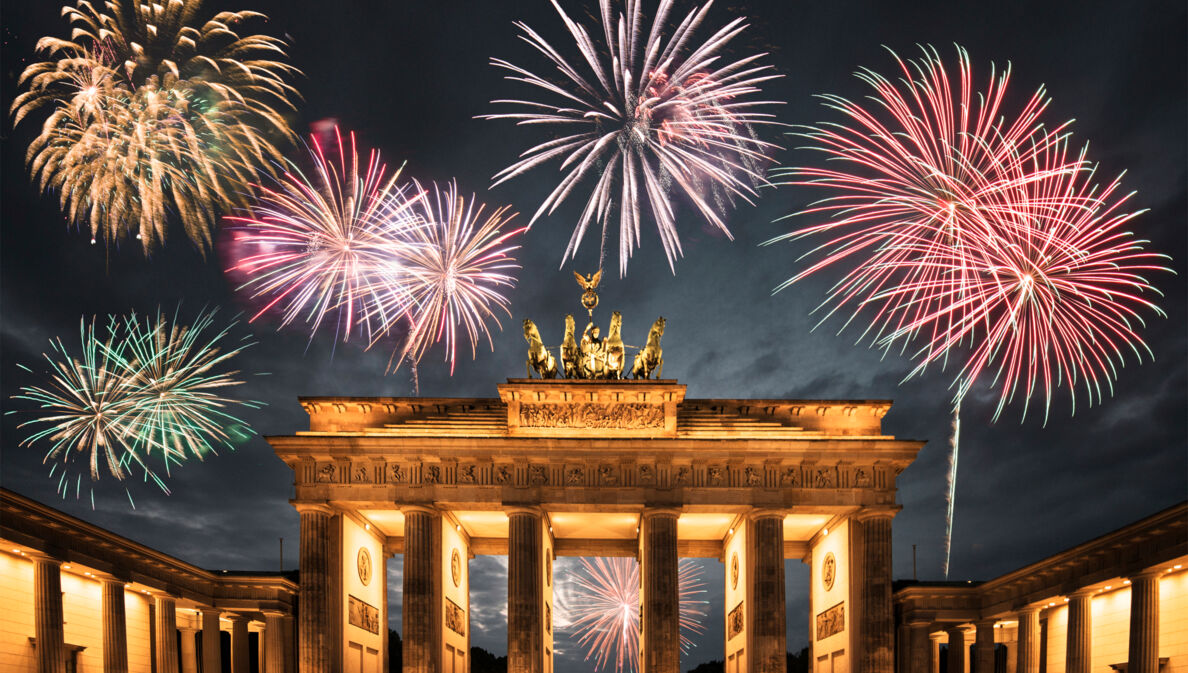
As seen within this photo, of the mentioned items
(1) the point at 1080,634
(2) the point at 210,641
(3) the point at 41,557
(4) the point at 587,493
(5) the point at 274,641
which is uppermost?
(4) the point at 587,493

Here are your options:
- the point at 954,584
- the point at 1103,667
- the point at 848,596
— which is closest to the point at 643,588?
the point at 848,596

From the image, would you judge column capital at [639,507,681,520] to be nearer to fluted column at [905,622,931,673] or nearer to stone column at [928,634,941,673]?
fluted column at [905,622,931,673]

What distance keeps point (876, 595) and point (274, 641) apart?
27.8m

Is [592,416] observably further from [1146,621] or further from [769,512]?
[1146,621]

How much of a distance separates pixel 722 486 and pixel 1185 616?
17.4m

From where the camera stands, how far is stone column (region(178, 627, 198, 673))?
4453cm

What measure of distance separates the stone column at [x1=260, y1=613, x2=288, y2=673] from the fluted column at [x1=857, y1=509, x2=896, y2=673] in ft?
86.7

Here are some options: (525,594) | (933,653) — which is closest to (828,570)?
(933,653)

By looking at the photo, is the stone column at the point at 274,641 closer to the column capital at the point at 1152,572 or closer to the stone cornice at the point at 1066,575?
the stone cornice at the point at 1066,575

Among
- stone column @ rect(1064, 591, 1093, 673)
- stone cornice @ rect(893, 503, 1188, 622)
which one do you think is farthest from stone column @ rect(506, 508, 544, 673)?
stone column @ rect(1064, 591, 1093, 673)

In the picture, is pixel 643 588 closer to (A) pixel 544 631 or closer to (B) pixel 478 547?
(A) pixel 544 631

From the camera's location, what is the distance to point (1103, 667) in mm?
35250

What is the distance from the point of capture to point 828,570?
44.5 metres

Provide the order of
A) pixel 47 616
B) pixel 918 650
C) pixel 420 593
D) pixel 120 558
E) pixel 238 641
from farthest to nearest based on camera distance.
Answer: pixel 238 641 < pixel 918 650 < pixel 420 593 < pixel 120 558 < pixel 47 616
